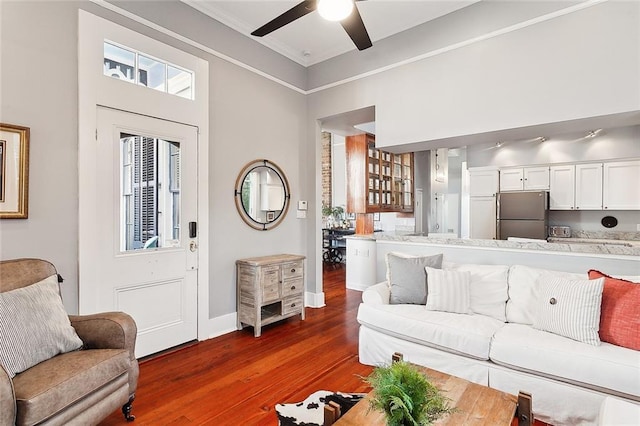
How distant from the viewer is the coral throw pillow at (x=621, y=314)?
190 centimetres

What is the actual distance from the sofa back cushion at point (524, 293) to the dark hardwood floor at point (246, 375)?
131cm

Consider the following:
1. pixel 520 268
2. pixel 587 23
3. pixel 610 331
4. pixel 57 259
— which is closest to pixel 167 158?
pixel 57 259

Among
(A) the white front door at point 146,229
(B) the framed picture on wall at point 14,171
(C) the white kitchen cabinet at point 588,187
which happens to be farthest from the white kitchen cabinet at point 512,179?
(B) the framed picture on wall at point 14,171

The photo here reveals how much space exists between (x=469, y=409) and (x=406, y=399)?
0.55 meters

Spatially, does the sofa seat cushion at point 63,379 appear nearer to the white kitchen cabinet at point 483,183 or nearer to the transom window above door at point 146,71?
the transom window above door at point 146,71

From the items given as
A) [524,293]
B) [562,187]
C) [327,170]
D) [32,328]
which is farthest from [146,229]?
[327,170]

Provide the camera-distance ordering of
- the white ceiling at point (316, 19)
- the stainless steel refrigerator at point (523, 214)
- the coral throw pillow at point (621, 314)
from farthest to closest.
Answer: the stainless steel refrigerator at point (523, 214) < the white ceiling at point (316, 19) < the coral throw pillow at point (621, 314)

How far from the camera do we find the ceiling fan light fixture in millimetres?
2010

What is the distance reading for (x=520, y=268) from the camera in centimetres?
267

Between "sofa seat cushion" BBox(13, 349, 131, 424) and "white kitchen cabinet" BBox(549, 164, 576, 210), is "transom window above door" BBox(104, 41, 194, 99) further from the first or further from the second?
"white kitchen cabinet" BBox(549, 164, 576, 210)

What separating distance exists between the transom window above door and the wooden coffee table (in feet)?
9.97

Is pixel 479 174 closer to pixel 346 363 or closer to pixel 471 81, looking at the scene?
pixel 471 81

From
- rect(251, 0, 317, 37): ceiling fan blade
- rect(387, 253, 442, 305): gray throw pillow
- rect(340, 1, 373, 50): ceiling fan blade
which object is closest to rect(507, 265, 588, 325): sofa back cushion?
rect(387, 253, 442, 305): gray throw pillow

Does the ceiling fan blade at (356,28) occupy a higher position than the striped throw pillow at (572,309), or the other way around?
the ceiling fan blade at (356,28)
